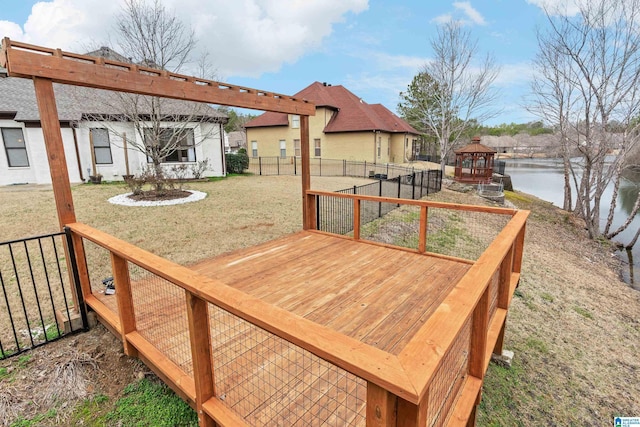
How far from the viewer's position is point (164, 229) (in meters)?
6.40

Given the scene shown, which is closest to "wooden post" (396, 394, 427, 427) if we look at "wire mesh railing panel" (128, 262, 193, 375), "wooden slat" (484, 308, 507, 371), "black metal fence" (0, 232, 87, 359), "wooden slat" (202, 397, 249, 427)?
"wooden slat" (202, 397, 249, 427)

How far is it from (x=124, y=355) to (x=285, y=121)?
20.0 meters

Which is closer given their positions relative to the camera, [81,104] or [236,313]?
[236,313]

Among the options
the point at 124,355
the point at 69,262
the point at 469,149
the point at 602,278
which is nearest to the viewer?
the point at 124,355

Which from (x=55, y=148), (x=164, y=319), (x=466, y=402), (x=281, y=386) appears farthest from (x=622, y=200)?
(x=55, y=148)

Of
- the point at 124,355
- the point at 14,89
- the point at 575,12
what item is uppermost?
the point at 575,12

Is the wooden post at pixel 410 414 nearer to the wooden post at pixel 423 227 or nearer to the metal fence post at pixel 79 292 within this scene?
the metal fence post at pixel 79 292

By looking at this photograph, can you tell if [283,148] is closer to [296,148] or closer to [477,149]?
[296,148]

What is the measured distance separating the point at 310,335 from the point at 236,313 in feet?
1.28

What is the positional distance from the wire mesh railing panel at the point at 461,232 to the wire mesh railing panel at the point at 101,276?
16.6ft

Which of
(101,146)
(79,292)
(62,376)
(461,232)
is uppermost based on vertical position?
(101,146)

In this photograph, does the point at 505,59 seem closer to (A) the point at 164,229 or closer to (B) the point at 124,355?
(A) the point at 164,229

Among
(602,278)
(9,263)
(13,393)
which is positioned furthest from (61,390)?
(602,278)

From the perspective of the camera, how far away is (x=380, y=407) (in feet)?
3.23
